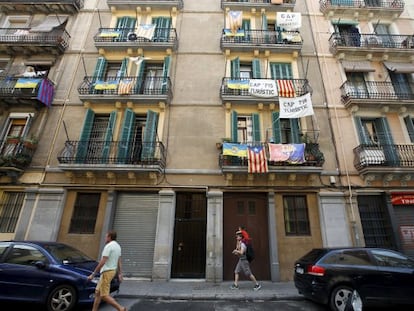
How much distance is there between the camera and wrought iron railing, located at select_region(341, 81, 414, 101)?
12.0m

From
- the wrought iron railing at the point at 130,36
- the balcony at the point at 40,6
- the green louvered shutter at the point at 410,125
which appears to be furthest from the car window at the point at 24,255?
the green louvered shutter at the point at 410,125

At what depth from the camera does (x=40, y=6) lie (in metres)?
14.4

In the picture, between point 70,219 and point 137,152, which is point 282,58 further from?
point 70,219

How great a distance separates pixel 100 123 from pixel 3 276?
26.5ft

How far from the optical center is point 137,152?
36.7ft

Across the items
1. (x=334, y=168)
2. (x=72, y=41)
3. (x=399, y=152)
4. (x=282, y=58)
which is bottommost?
(x=334, y=168)

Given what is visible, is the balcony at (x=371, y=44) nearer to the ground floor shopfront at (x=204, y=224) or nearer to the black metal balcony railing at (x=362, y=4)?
the black metal balcony railing at (x=362, y=4)

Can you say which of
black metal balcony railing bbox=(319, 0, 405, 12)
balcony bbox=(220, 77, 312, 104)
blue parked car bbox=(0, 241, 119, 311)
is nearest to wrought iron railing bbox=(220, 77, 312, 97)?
balcony bbox=(220, 77, 312, 104)

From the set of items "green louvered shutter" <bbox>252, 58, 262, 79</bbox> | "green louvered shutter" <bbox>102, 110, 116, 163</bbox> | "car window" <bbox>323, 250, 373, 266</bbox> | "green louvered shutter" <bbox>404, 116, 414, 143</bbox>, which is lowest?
"car window" <bbox>323, 250, 373, 266</bbox>

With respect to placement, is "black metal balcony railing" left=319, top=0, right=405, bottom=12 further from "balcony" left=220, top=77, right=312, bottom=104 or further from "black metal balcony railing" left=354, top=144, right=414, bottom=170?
"black metal balcony railing" left=354, top=144, right=414, bottom=170

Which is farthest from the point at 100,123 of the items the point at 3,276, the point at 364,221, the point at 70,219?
the point at 364,221

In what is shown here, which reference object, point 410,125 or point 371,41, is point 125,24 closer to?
point 371,41

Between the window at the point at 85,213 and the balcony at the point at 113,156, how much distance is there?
1511 mm

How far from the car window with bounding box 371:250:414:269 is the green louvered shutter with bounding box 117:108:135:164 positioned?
32.0 feet
